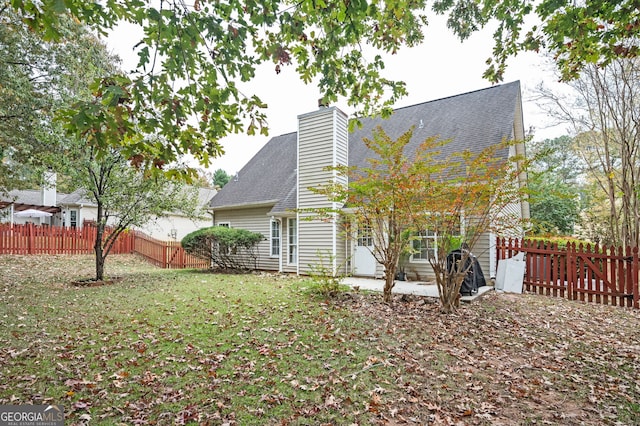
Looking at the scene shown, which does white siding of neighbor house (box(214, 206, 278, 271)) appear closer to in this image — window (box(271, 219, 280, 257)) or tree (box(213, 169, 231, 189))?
window (box(271, 219, 280, 257))

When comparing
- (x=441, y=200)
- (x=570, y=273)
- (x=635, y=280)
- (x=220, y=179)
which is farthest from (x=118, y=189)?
(x=220, y=179)

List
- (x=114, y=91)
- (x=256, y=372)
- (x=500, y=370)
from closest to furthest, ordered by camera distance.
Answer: (x=114, y=91), (x=256, y=372), (x=500, y=370)

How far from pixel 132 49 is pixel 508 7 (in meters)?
4.84

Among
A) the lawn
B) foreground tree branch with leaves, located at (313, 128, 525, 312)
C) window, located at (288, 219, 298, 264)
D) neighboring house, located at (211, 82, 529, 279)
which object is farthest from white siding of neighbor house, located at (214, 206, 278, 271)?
foreground tree branch with leaves, located at (313, 128, 525, 312)

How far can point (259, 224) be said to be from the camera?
13.9m

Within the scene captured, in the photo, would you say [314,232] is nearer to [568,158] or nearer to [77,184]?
[77,184]

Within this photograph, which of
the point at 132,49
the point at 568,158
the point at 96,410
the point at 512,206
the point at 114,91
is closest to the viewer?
the point at 114,91

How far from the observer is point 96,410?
2973 millimetres

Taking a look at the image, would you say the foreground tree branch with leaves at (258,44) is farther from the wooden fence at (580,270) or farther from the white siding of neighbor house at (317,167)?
the white siding of neighbor house at (317,167)

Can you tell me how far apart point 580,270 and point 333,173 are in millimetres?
7018

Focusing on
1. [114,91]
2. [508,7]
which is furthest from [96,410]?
[508,7]

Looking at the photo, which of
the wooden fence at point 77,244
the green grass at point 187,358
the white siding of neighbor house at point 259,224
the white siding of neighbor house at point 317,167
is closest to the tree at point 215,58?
the green grass at point 187,358

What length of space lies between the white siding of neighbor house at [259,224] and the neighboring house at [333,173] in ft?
0.13

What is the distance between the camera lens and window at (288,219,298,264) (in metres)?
12.2
